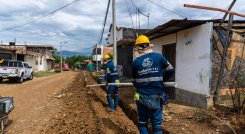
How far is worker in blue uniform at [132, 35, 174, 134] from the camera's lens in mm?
5414

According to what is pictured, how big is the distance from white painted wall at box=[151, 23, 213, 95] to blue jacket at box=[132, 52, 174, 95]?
179 inches

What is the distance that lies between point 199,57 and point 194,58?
46 centimetres

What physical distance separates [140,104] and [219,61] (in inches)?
194

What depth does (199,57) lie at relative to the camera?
34.0 ft

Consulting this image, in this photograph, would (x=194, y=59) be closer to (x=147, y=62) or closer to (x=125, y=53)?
(x=147, y=62)

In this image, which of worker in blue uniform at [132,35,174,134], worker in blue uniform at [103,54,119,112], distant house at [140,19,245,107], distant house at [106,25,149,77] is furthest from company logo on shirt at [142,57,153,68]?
distant house at [106,25,149,77]

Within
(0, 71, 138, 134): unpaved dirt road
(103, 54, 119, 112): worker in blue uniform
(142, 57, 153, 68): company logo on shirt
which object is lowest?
(0, 71, 138, 134): unpaved dirt road

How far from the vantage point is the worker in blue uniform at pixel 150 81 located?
5.41m

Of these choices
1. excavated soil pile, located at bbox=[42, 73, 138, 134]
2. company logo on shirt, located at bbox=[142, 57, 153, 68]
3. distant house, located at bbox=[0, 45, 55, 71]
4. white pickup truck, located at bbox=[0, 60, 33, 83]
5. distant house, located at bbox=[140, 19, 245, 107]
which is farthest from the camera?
distant house, located at bbox=[0, 45, 55, 71]

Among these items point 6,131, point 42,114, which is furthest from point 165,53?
point 6,131

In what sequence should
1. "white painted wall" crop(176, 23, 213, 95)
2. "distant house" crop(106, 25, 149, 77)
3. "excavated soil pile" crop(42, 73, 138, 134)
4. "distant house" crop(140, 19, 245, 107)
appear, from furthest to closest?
"distant house" crop(106, 25, 149, 77) → "white painted wall" crop(176, 23, 213, 95) → "distant house" crop(140, 19, 245, 107) → "excavated soil pile" crop(42, 73, 138, 134)

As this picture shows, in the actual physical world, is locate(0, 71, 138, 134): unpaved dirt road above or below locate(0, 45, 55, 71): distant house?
below

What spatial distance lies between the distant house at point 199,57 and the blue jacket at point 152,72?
4328 mm

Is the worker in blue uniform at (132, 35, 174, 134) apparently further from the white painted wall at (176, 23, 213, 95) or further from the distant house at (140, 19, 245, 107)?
the white painted wall at (176, 23, 213, 95)
